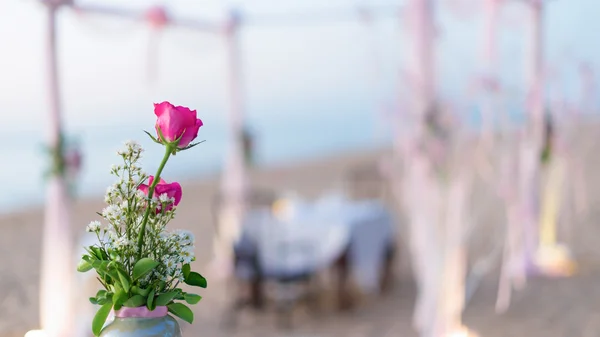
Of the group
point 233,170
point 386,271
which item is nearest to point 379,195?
point 386,271

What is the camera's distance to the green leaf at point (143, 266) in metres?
1.25

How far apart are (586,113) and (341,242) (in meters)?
2.08


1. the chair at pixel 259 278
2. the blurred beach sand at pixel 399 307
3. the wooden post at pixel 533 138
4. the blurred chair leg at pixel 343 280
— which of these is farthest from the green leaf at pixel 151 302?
the blurred chair leg at pixel 343 280

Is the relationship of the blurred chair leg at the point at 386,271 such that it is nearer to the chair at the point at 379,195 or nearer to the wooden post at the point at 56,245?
the chair at the point at 379,195

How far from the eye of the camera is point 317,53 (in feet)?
14.7

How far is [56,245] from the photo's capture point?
10.8 ft

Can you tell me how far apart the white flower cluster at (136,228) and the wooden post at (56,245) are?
2.12 metres

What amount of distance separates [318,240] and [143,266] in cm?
357

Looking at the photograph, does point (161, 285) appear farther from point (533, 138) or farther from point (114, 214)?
point (533, 138)

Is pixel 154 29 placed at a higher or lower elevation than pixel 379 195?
higher

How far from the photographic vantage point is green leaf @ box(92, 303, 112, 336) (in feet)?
4.37

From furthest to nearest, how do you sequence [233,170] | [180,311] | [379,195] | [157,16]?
[379,195]
[233,170]
[157,16]
[180,311]

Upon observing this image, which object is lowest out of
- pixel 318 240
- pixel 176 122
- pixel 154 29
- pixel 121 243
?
pixel 318 240

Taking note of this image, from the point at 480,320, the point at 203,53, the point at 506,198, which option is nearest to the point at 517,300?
the point at 480,320
